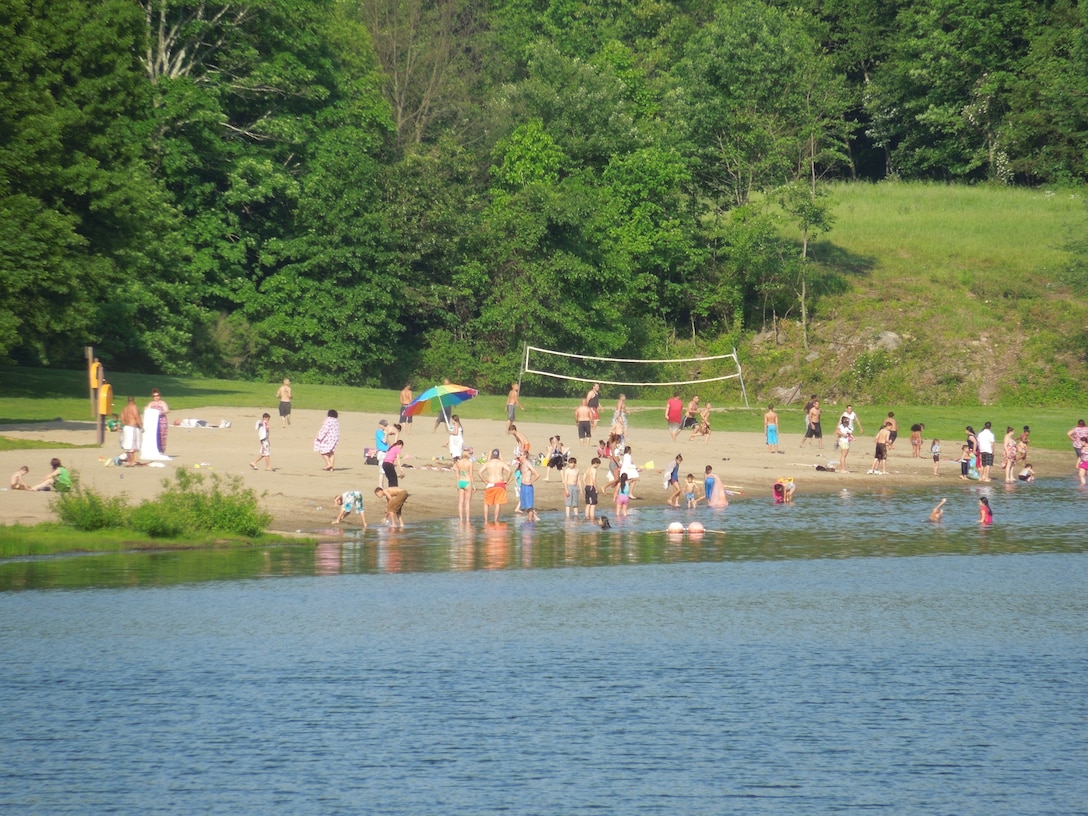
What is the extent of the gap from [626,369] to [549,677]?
48.2 m

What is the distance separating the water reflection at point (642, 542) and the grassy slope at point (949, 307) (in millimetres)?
26043

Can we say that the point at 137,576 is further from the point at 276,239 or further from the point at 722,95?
the point at 722,95

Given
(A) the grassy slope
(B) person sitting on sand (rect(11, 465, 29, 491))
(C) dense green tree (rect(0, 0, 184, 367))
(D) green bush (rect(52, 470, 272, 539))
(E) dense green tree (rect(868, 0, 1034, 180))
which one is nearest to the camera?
(D) green bush (rect(52, 470, 272, 539))

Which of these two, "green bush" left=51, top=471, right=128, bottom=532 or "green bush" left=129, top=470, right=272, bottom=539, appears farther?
"green bush" left=129, top=470, right=272, bottom=539

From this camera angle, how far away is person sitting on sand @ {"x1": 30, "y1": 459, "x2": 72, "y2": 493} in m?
29.3

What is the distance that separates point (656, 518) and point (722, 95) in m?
40.4

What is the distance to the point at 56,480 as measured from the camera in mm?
29656

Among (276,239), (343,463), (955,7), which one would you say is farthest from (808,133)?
(343,463)

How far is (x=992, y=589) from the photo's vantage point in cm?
2747

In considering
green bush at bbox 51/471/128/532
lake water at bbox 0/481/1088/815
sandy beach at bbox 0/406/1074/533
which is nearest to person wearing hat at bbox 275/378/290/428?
sandy beach at bbox 0/406/1074/533

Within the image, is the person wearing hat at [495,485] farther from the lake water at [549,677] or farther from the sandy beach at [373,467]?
the sandy beach at [373,467]

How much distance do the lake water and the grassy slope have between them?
113ft

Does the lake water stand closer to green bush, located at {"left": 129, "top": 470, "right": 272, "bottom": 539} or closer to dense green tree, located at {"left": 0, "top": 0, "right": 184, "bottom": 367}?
green bush, located at {"left": 129, "top": 470, "right": 272, "bottom": 539}

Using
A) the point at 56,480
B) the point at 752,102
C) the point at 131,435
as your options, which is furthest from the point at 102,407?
the point at 752,102
